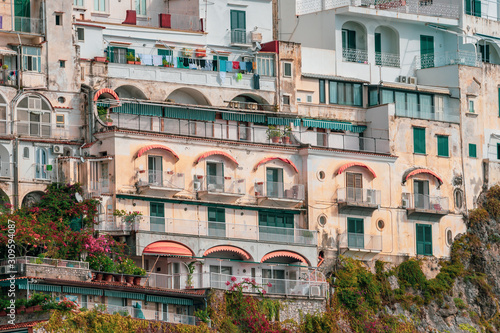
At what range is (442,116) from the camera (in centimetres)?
8106

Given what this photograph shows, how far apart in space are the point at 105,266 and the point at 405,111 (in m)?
23.1

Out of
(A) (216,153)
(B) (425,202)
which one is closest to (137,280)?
(A) (216,153)

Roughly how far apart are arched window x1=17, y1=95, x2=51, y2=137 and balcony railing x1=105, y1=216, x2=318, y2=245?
5997mm

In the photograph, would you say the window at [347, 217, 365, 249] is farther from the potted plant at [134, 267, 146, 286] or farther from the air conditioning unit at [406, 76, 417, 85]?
the potted plant at [134, 267, 146, 286]

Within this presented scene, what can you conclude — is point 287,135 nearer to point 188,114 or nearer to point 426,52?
point 188,114

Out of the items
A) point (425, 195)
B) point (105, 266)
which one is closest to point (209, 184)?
point (105, 266)

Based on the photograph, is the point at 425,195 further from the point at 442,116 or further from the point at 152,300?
the point at 152,300

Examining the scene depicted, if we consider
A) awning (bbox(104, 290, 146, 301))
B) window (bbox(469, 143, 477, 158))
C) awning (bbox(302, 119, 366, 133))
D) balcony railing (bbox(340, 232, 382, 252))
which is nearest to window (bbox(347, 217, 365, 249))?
balcony railing (bbox(340, 232, 382, 252))

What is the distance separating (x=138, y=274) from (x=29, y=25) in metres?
14.2

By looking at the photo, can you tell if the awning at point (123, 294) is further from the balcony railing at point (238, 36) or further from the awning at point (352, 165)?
the balcony railing at point (238, 36)

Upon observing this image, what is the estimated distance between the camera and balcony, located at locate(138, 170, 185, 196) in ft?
225

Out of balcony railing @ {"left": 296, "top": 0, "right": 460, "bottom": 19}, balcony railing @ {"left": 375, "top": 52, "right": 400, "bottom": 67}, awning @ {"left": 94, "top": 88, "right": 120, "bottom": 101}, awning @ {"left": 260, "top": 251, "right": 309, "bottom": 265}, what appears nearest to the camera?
awning @ {"left": 94, "top": 88, "right": 120, "bottom": 101}

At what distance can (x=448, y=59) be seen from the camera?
84438 millimetres

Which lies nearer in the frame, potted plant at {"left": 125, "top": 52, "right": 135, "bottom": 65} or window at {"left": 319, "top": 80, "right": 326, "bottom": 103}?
potted plant at {"left": 125, "top": 52, "right": 135, "bottom": 65}
